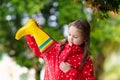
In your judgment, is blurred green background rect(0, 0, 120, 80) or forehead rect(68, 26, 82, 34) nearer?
forehead rect(68, 26, 82, 34)

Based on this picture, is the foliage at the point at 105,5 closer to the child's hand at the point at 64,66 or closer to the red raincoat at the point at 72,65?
the red raincoat at the point at 72,65

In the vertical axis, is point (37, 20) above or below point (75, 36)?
below

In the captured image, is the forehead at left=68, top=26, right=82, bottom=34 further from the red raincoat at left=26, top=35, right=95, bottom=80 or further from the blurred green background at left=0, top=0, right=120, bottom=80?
the blurred green background at left=0, top=0, right=120, bottom=80

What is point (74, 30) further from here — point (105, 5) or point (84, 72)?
point (105, 5)

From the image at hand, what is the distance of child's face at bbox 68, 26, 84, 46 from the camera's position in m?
Result: 4.65

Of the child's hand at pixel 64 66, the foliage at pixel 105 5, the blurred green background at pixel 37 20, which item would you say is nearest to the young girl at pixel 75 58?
the child's hand at pixel 64 66

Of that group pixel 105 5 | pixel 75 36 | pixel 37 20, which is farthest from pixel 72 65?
pixel 37 20

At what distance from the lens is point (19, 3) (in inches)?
438

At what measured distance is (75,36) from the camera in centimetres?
466

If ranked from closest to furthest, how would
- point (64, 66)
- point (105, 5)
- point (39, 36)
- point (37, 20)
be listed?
point (64, 66) → point (39, 36) → point (105, 5) → point (37, 20)

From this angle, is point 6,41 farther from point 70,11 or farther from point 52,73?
point 52,73

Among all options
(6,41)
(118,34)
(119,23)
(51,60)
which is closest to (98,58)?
(119,23)

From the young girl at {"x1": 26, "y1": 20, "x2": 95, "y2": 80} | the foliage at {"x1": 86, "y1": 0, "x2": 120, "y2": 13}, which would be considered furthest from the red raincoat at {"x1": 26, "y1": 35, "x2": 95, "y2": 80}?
the foliage at {"x1": 86, "y1": 0, "x2": 120, "y2": 13}

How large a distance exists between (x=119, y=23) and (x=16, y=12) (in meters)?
3.48
